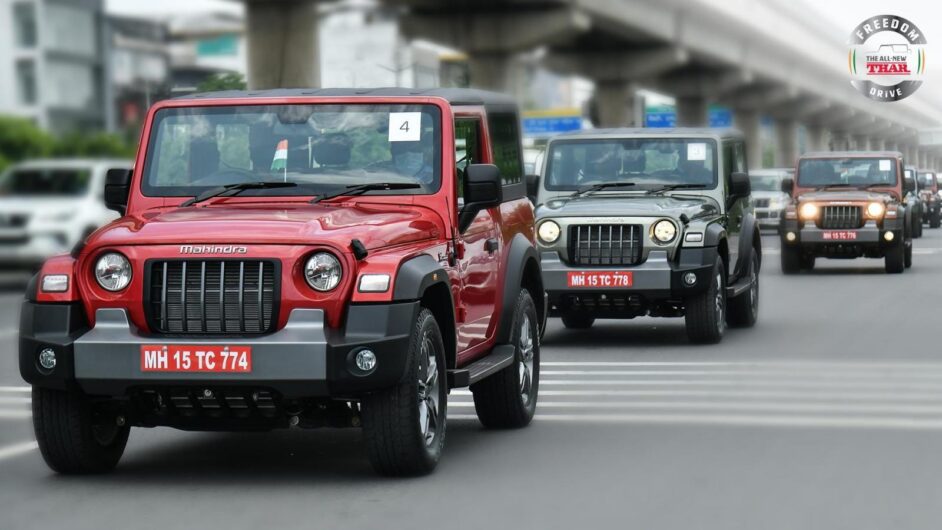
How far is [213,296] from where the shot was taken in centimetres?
793

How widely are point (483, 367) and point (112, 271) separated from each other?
2.03 metres

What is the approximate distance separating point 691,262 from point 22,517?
879 cm

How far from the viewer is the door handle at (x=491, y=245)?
9655 mm

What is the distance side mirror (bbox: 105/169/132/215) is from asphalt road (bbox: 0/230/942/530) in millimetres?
1260

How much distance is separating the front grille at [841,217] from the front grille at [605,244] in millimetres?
12084

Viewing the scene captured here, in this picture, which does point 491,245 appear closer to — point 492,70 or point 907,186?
point 907,186

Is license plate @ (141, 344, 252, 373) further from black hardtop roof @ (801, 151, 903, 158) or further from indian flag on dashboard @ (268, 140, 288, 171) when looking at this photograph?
black hardtop roof @ (801, 151, 903, 158)

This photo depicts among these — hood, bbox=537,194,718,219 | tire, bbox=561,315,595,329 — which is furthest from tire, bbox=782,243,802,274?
hood, bbox=537,194,718,219

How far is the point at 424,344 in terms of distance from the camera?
8242 mm

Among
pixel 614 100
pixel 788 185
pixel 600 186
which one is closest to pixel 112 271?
pixel 600 186

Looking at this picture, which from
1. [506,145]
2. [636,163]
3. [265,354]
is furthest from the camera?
[636,163]

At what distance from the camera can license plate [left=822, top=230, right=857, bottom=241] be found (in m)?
27.1

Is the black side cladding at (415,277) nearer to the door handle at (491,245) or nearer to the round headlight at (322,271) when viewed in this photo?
the round headlight at (322,271)

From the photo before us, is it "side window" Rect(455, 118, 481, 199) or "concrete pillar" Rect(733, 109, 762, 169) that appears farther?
"concrete pillar" Rect(733, 109, 762, 169)
